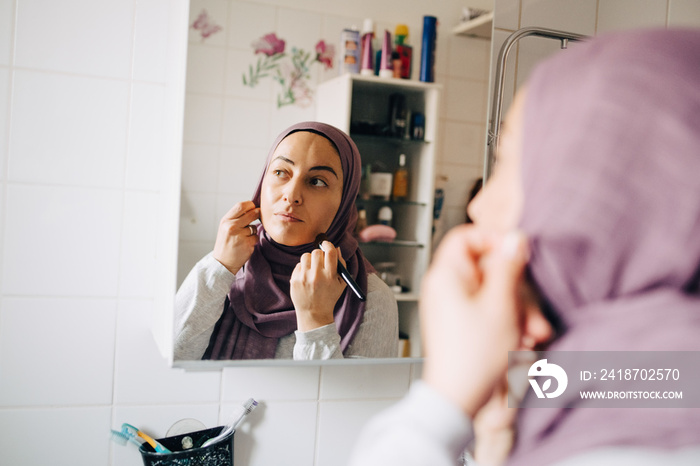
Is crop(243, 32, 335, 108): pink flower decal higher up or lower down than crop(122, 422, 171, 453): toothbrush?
higher up

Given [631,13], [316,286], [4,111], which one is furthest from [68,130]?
[631,13]

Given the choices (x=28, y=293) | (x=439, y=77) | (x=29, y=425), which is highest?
(x=439, y=77)

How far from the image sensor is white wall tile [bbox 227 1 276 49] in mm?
786

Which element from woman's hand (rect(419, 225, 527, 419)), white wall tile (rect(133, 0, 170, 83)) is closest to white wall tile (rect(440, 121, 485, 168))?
white wall tile (rect(133, 0, 170, 83))

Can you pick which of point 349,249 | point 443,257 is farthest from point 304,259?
point 443,257

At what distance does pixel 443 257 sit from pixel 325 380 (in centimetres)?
64

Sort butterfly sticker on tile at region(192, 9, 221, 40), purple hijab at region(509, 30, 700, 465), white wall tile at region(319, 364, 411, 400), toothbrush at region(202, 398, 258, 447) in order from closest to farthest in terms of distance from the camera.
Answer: purple hijab at region(509, 30, 700, 465)
butterfly sticker on tile at region(192, 9, 221, 40)
toothbrush at region(202, 398, 258, 447)
white wall tile at region(319, 364, 411, 400)

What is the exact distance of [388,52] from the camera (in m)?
0.86

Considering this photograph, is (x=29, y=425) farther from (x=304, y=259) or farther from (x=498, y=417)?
(x=498, y=417)

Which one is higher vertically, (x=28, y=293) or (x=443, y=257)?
(x=443, y=257)

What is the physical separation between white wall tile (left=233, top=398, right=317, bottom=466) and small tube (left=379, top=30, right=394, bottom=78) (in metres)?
0.55

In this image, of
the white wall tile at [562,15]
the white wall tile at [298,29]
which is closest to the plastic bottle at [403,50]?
the white wall tile at [298,29]

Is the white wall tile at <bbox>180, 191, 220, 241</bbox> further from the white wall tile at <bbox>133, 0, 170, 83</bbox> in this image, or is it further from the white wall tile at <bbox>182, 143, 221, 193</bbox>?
the white wall tile at <bbox>133, 0, 170, 83</bbox>

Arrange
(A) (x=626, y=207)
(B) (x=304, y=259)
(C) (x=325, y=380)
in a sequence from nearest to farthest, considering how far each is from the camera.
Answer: (A) (x=626, y=207) < (B) (x=304, y=259) < (C) (x=325, y=380)
